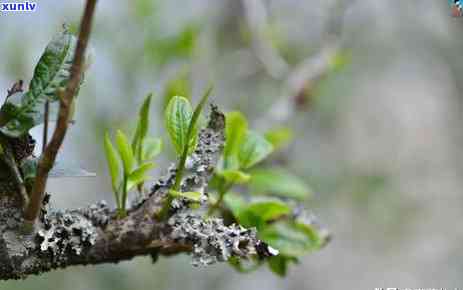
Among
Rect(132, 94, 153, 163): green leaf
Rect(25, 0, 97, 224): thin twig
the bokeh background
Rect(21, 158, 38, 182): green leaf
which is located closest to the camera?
Rect(25, 0, 97, 224): thin twig

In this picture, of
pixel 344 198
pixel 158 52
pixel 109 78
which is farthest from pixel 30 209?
pixel 344 198

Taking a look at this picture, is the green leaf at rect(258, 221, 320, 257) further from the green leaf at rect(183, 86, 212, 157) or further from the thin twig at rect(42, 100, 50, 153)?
the thin twig at rect(42, 100, 50, 153)

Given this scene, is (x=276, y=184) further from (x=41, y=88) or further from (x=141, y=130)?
(x=41, y=88)

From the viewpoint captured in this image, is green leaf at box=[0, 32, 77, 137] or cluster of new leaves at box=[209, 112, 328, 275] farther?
cluster of new leaves at box=[209, 112, 328, 275]

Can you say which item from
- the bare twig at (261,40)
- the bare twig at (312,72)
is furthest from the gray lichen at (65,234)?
the bare twig at (261,40)

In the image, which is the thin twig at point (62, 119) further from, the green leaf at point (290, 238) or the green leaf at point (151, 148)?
the green leaf at point (290, 238)

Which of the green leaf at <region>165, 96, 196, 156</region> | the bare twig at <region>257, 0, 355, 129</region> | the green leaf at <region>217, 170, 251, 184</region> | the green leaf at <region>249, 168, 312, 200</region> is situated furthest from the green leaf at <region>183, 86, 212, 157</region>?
the bare twig at <region>257, 0, 355, 129</region>

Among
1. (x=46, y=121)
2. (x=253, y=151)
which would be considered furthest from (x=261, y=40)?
(x=46, y=121)
